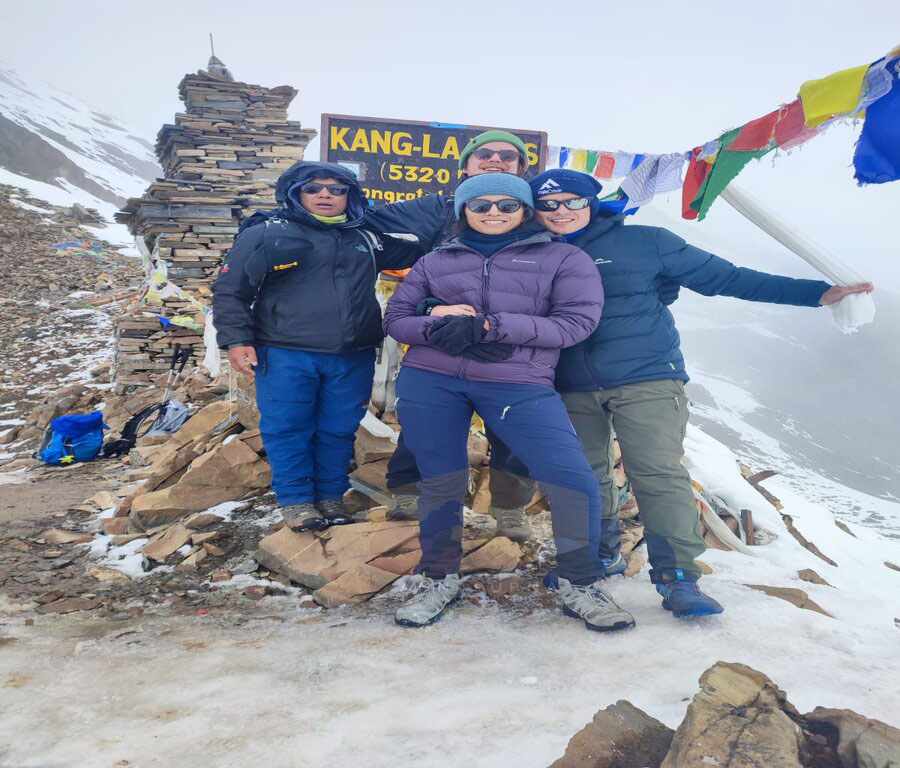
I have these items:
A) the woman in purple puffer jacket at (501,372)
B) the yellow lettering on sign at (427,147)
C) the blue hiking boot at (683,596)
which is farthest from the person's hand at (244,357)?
the yellow lettering on sign at (427,147)

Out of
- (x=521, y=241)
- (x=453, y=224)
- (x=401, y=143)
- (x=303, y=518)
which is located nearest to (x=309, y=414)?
(x=303, y=518)

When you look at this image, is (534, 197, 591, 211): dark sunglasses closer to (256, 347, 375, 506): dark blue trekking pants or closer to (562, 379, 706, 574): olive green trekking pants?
(562, 379, 706, 574): olive green trekking pants

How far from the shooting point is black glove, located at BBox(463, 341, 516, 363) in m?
2.74

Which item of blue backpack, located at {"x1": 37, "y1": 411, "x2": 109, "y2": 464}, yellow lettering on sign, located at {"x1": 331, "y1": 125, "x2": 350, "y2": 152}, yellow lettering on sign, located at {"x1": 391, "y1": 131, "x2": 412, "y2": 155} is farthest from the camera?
blue backpack, located at {"x1": 37, "y1": 411, "x2": 109, "y2": 464}

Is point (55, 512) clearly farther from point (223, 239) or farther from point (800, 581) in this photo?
point (223, 239)

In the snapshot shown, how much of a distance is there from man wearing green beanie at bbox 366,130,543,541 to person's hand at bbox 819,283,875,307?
5.75ft

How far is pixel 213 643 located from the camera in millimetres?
2666

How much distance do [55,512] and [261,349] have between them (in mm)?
2663

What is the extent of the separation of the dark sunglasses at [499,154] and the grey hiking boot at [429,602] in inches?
91.4

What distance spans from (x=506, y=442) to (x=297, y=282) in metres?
1.52

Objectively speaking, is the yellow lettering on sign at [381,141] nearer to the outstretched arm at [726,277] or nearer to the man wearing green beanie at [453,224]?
the man wearing green beanie at [453,224]

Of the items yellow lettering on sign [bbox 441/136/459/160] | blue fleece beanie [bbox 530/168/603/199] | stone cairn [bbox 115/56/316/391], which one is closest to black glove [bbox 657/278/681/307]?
blue fleece beanie [bbox 530/168/603/199]

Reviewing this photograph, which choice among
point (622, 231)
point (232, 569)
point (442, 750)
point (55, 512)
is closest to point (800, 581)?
point (622, 231)

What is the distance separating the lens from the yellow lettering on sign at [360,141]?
18.0 ft
